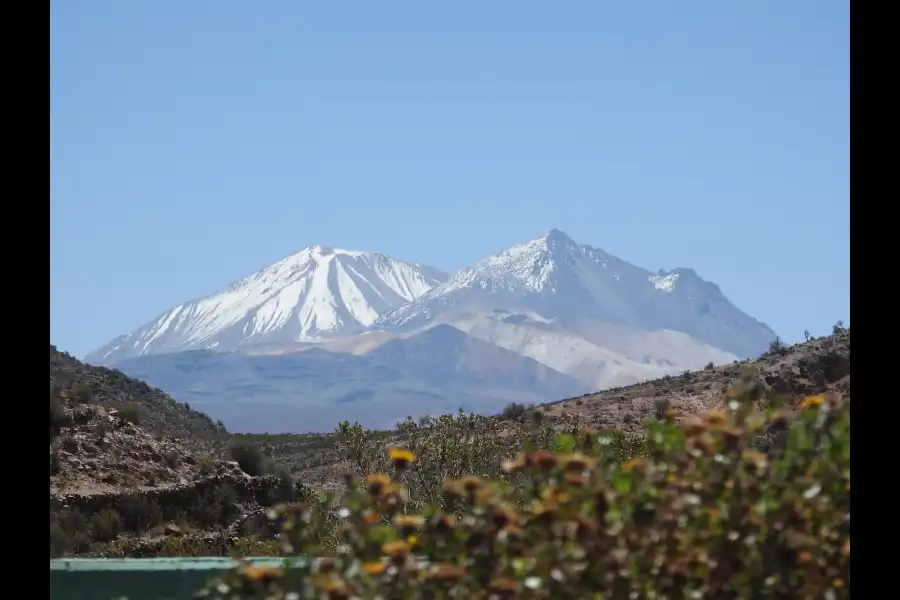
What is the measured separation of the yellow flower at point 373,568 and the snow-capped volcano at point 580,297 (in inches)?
3814

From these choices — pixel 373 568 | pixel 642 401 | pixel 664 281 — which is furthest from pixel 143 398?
pixel 664 281

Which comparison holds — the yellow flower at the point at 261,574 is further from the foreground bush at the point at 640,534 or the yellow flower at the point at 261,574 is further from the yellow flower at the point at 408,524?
the yellow flower at the point at 408,524

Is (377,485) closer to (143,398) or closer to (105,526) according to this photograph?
(105,526)

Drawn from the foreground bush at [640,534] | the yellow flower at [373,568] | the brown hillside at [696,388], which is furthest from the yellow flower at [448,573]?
the brown hillside at [696,388]

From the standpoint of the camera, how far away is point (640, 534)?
2.80 metres

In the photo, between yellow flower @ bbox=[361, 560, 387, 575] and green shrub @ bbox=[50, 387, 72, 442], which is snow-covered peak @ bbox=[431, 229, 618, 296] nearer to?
green shrub @ bbox=[50, 387, 72, 442]

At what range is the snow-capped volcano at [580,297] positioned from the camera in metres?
107

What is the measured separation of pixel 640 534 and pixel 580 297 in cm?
12662

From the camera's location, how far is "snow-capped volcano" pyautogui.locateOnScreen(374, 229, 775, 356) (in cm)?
10738

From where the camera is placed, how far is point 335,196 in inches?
2586
